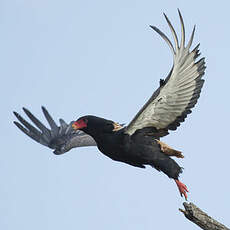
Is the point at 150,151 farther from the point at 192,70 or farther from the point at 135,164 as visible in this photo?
the point at 192,70

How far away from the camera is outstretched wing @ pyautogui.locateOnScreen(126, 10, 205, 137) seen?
27.4ft

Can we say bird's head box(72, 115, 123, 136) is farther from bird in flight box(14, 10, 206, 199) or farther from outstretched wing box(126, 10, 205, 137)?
outstretched wing box(126, 10, 205, 137)

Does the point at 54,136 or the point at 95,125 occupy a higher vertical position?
the point at 95,125

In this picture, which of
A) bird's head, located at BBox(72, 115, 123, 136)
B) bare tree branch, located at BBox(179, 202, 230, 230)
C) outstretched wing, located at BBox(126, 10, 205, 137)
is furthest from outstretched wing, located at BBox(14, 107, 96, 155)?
bare tree branch, located at BBox(179, 202, 230, 230)

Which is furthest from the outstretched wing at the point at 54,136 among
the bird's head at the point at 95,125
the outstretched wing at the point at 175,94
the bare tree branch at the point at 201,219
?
the bare tree branch at the point at 201,219

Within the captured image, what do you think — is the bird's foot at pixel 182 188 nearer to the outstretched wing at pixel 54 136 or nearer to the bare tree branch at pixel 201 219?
the bare tree branch at pixel 201 219

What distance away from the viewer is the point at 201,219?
6.87m

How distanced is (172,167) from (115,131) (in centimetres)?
116

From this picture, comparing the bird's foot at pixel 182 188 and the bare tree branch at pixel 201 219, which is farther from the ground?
the bird's foot at pixel 182 188

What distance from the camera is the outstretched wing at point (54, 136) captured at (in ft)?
39.4

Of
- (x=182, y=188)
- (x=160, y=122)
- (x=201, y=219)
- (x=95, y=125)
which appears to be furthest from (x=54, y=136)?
(x=201, y=219)

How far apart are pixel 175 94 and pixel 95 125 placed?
60.5 inches

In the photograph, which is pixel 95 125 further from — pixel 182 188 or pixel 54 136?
pixel 54 136

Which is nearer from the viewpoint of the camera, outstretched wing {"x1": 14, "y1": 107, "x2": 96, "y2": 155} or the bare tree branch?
the bare tree branch
